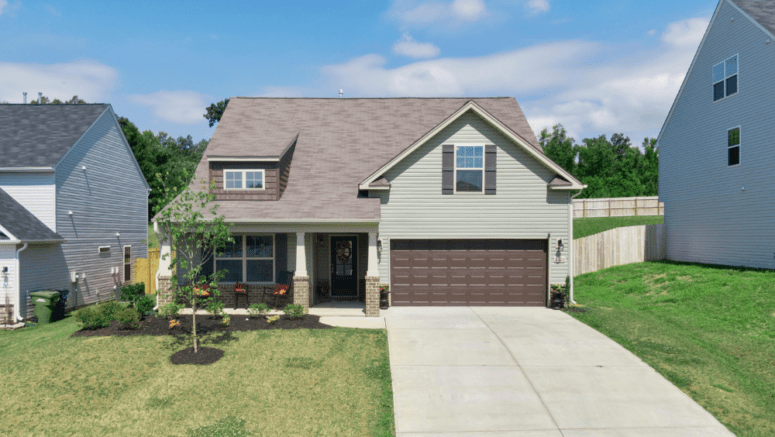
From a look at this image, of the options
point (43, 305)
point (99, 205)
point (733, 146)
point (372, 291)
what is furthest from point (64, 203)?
point (733, 146)

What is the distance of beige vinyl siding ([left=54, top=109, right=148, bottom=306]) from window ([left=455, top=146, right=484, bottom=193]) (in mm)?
14950

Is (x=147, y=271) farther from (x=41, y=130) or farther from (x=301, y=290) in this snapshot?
(x=301, y=290)

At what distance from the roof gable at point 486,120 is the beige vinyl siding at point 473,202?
256 millimetres

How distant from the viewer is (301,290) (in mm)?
14055

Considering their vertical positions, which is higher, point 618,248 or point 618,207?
point 618,207

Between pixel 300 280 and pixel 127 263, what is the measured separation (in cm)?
1249

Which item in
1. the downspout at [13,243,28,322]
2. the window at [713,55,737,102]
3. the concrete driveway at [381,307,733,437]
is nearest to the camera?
the concrete driveway at [381,307,733,437]

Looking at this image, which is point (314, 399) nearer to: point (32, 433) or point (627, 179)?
point (32, 433)

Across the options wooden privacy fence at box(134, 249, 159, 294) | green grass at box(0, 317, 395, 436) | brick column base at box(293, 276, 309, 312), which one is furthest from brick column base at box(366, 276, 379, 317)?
wooden privacy fence at box(134, 249, 159, 294)

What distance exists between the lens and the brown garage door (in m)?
15.7

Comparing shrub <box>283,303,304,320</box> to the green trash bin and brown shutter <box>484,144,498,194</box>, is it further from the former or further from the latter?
the green trash bin

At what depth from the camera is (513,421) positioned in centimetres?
757

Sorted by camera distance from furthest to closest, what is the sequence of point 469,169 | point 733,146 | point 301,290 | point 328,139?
point 733,146
point 328,139
point 469,169
point 301,290

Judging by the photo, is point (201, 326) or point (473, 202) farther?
point (473, 202)
